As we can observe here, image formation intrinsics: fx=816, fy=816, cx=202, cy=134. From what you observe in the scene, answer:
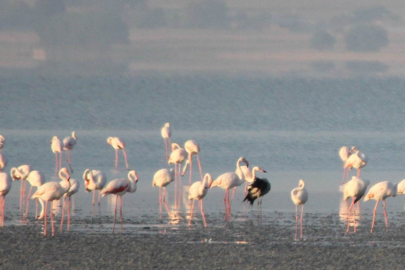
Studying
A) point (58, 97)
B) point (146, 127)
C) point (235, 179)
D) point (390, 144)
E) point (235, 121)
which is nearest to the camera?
point (235, 179)

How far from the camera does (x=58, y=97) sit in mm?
85375

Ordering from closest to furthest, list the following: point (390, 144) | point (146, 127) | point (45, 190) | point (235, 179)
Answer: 1. point (45, 190)
2. point (235, 179)
3. point (390, 144)
4. point (146, 127)

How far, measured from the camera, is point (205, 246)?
9625 millimetres

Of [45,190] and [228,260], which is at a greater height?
[45,190]

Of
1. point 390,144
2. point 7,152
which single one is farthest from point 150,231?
point 390,144

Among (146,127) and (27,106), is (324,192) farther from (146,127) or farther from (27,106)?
(27,106)

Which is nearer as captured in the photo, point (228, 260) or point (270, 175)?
point (228, 260)

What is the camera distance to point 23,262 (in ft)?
28.2

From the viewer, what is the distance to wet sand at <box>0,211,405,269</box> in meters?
8.66

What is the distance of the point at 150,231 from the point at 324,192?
251 inches

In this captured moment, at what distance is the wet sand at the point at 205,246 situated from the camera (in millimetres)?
8656

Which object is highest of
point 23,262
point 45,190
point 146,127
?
point 146,127

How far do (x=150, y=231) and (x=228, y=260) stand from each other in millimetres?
2203

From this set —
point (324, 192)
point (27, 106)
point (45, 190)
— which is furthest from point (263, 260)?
point (27, 106)
